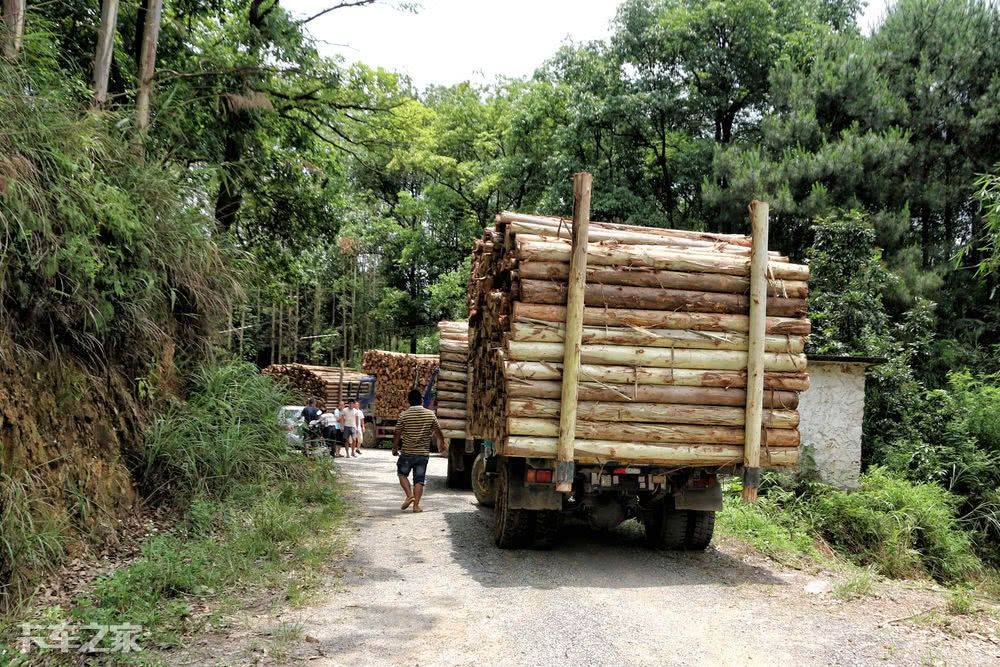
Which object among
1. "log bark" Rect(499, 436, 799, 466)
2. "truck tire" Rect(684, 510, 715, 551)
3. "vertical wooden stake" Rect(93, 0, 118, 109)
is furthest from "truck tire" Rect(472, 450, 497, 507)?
"vertical wooden stake" Rect(93, 0, 118, 109)

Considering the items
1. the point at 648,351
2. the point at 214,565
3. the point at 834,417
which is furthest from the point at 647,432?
the point at 834,417

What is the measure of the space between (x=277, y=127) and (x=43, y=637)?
40.2ft

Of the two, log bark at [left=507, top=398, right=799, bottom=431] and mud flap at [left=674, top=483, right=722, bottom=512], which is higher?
log bark at [left=507, top=398, right=799, bottom=431]

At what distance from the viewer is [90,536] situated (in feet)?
21.7

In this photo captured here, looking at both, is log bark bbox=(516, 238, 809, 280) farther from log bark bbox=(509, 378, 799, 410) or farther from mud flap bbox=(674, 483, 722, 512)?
mud flap bbox=(674, 483, 722, 512)

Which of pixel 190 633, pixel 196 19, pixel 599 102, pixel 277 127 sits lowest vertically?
pixel 190 633

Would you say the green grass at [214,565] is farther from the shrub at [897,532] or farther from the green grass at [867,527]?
the shrub at [897,532]

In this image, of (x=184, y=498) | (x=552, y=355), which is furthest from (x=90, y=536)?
(x=552, y=355)

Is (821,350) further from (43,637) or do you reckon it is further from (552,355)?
(43,637)

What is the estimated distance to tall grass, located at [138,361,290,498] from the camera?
8383mm

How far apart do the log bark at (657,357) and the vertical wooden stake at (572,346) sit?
0.14 m

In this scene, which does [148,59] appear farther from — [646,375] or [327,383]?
[327,383]

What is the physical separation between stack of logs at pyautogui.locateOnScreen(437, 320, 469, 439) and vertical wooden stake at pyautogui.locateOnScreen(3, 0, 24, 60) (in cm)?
856

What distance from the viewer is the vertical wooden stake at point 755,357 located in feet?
24.7
